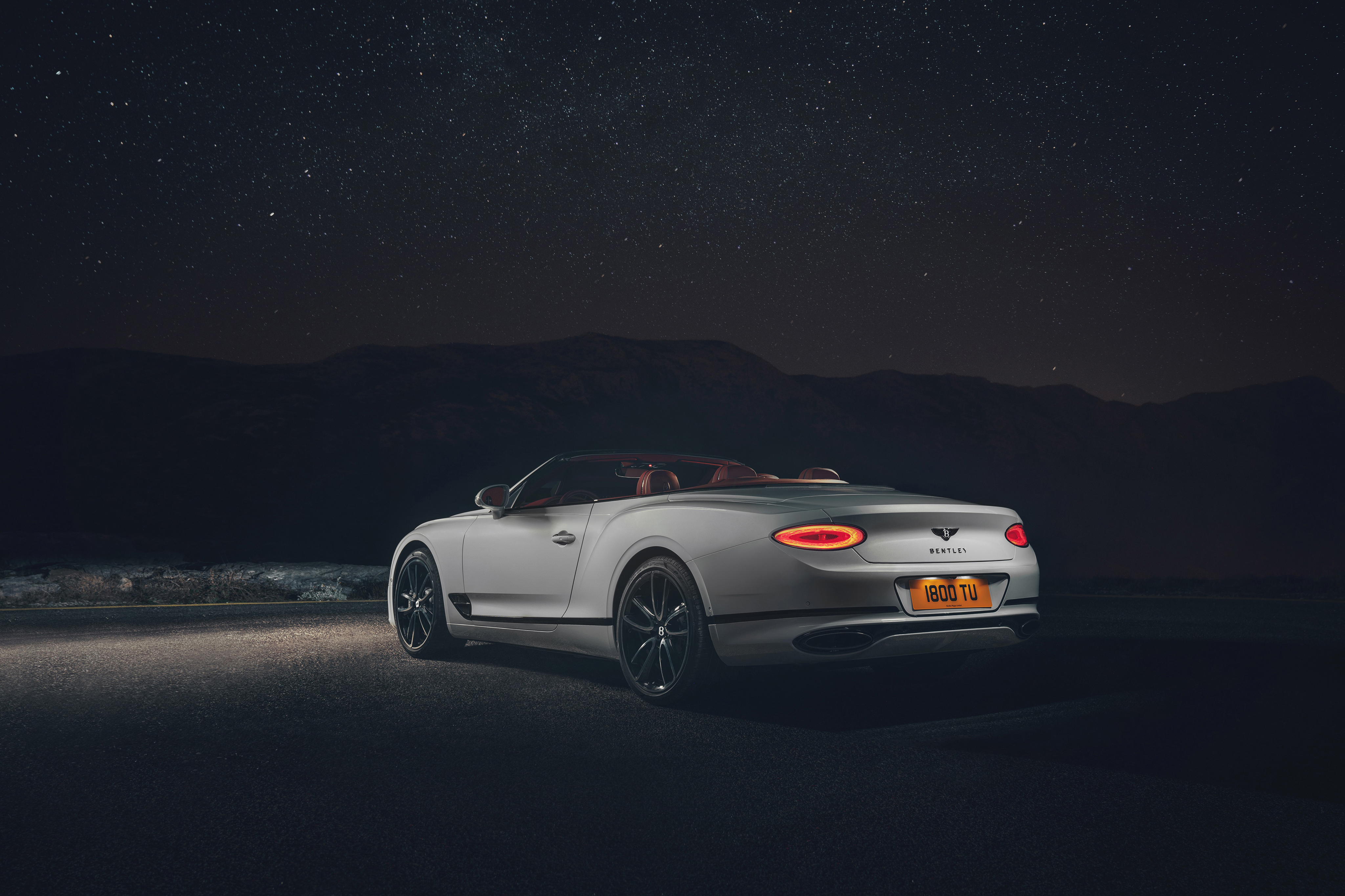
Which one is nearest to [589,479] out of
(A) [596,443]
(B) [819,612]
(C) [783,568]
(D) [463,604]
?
(D) [463,604]

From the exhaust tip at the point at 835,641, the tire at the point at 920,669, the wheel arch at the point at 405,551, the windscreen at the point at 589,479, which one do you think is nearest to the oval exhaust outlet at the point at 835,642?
the exhaust tip at the point at 835,641

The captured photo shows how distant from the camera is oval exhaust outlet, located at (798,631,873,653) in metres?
4.75

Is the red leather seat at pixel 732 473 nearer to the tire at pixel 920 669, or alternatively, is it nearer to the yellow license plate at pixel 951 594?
the tire at pixel 920 669

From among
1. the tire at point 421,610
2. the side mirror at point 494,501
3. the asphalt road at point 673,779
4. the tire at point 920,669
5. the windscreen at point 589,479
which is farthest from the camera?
the tire at point 421,610

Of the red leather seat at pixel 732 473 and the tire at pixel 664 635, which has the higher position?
the red leather seat at pixel 732 473

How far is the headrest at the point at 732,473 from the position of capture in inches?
258

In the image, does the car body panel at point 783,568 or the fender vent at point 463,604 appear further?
the fender vent at point 463,604

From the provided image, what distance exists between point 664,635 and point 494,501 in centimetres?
215

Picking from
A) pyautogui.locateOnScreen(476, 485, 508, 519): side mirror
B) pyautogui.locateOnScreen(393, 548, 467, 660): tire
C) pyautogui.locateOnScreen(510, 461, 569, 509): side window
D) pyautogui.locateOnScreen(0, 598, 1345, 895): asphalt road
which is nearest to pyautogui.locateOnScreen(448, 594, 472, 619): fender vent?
pyautogui.locateOnScreen(393, 548, 467, 660): tire

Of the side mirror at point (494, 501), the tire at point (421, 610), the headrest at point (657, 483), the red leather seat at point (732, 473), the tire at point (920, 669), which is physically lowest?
the tire at point (920, 669)

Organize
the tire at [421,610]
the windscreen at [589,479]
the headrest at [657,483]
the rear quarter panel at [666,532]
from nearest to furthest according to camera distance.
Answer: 1. the rear quarter panel at [666,532]
2. the headrest at [657,483]
3. the windscreen at [589,479]
4. the tire at [421,610]

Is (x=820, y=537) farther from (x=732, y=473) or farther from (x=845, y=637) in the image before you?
(x=732, y=473)

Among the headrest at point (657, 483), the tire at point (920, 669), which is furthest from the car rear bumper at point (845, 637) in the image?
the headrest at point (657, 483)

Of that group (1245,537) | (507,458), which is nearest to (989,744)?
(507,458)
